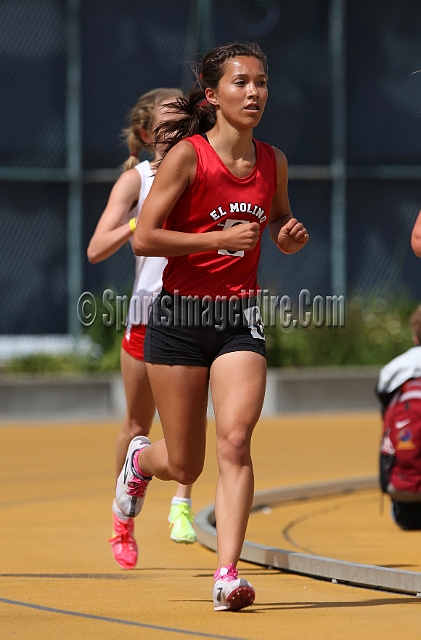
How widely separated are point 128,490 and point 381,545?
1910 mm

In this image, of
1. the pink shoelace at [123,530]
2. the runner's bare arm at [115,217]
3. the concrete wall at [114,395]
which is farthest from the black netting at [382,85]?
the pink shoelace at [123,530]

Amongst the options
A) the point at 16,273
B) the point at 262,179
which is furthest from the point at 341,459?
the point at 16,273

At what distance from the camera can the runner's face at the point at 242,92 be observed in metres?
5.62

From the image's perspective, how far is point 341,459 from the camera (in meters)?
12.3

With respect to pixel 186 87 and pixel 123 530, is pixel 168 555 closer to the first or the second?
pixel 123 530

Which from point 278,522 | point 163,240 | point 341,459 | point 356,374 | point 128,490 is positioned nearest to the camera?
point 163,240

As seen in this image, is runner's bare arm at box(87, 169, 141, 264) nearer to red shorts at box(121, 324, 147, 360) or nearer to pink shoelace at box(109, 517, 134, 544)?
red shorts at box(121, 324, 147, 360)

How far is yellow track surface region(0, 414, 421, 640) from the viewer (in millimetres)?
5027

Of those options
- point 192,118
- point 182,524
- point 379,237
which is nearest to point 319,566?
point 182,524

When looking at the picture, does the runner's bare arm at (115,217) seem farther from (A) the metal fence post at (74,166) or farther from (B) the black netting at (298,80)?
(B) the black netting at (298,80)

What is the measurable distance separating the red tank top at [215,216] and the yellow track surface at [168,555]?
1417 millimetres

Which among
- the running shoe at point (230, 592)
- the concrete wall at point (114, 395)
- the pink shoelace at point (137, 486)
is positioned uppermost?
the concrete wall at point (114, 395)

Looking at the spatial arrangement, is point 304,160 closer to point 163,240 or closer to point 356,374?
Result: point 356,374

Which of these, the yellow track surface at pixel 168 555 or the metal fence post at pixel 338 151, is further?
the metal fence post at pixel 338 151
